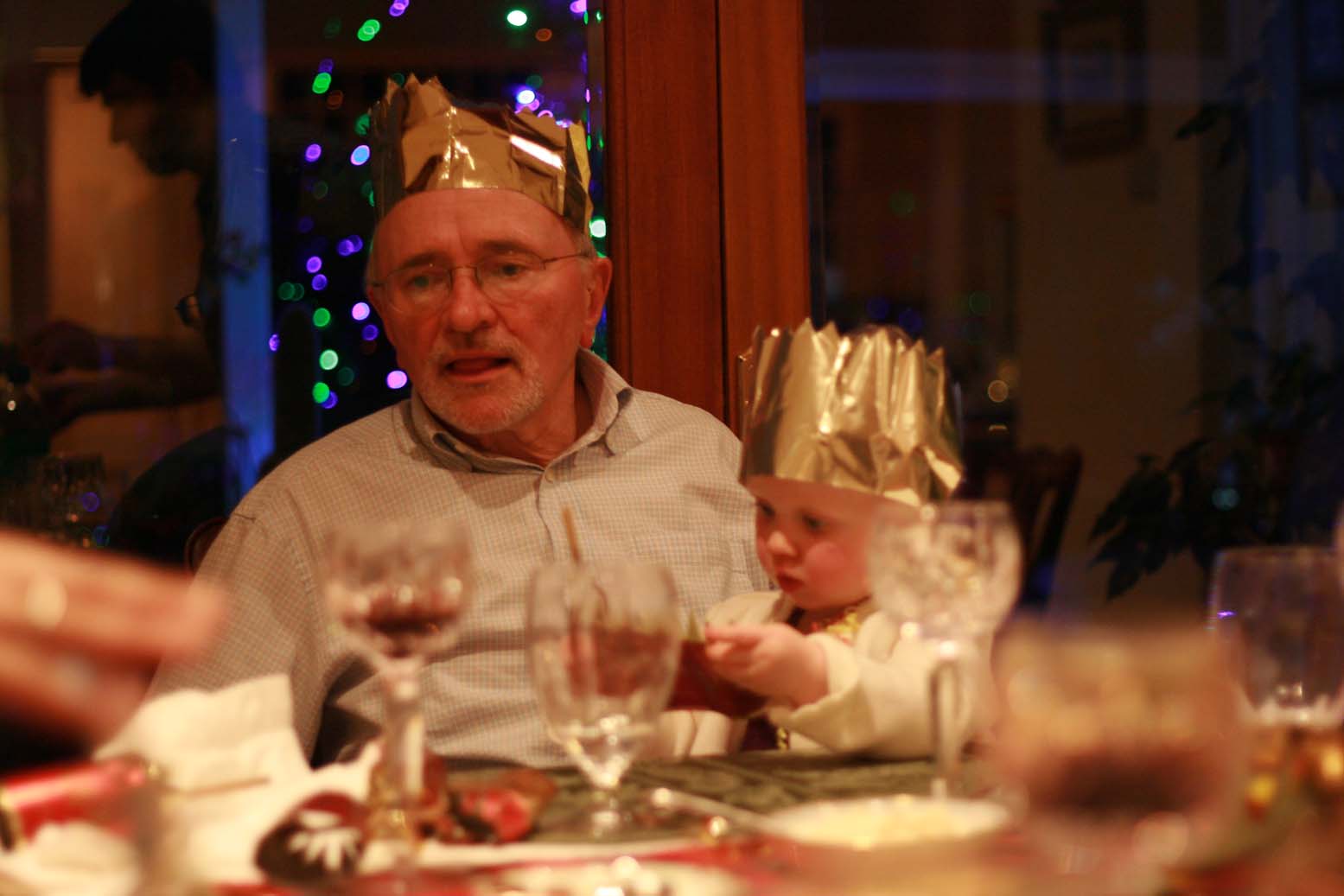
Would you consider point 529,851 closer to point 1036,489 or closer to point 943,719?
point 943,719

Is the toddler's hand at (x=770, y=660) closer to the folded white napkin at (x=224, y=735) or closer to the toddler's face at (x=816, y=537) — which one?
the toddler's face at (x=816, y=537)

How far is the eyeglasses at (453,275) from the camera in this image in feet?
6.93

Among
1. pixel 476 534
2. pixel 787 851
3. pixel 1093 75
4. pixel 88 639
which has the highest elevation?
pixel 1093 75

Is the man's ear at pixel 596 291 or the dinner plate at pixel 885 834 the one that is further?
the man's ear at pixel 596 291

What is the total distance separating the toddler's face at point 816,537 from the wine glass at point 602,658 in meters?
0.45

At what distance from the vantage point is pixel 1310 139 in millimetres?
3207

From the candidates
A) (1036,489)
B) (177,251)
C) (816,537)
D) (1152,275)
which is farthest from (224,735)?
(1152,275)

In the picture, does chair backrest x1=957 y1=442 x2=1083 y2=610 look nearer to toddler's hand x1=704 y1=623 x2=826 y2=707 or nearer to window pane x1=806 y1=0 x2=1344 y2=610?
window pane x1=806 y1=0 x2=1344 y2=610

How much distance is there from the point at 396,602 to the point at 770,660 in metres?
0.42

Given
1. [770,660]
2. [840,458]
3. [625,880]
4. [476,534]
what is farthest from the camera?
[476,534]

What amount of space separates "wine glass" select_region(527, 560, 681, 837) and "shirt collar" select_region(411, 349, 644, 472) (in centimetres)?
95

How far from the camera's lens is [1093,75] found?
3088 mm

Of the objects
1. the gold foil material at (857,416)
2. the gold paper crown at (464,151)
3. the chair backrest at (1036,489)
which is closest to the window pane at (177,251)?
the gold paper crown at (464,151)

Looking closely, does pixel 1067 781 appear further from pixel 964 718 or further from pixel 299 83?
pixel 299 83
